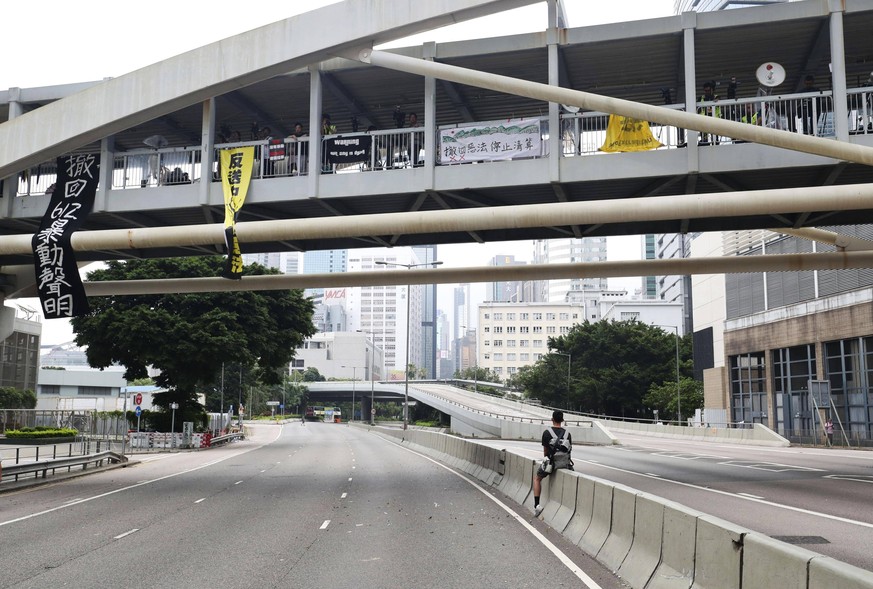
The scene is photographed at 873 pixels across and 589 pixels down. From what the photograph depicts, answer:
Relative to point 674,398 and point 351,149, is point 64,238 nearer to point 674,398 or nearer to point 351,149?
point 351,149

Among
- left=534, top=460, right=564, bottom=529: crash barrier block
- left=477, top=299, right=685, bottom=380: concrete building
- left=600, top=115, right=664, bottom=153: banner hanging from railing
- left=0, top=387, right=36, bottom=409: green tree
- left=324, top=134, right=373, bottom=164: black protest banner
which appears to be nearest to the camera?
left=534, top=460, right=564, bottom=529: crash barrier block

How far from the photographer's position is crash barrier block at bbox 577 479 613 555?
10.3 m

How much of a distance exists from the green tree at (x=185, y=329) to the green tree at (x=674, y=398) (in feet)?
126

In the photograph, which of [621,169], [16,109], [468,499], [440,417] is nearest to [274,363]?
[16,109]

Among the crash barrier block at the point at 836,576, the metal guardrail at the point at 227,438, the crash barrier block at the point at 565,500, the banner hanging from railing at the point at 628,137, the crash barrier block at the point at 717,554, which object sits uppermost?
the banner hanging from railing at the point at 628,137

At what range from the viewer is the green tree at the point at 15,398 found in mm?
52219

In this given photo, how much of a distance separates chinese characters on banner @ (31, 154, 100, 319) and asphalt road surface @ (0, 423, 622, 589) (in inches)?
188

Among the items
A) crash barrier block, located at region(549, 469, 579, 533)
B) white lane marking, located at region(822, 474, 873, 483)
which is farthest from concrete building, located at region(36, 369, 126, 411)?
crash barrier block, located at region(549, 469, 579, 533)

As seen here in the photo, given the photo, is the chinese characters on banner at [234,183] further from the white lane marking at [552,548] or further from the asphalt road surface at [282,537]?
the white lane marking at [552,548]

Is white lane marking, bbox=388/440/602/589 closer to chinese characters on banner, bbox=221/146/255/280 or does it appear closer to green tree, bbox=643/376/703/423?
chinese characters on banner, bbox=221/146/255/280

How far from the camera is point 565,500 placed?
1295 centimetres


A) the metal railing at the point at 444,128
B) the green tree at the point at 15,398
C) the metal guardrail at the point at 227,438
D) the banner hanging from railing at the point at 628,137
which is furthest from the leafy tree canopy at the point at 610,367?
the banner hanging from railing at the point at 628,137

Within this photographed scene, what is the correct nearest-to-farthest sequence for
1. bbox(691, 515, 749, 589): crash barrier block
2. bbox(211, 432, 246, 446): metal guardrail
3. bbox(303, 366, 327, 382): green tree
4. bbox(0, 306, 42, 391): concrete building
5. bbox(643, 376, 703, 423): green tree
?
bbox(691, 515, 749, 589): crash barrier block, bbox(211, 432, 246, 446): metal guardrail, bbox(0, 306, 42, 391): concrete building, bbox(643, 376, 703, 423): green tree, bbox(303, 366, 327, 382): green tree

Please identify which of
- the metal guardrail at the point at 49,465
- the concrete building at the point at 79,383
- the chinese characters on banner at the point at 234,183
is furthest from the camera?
the concrete building at the point at 79,383
